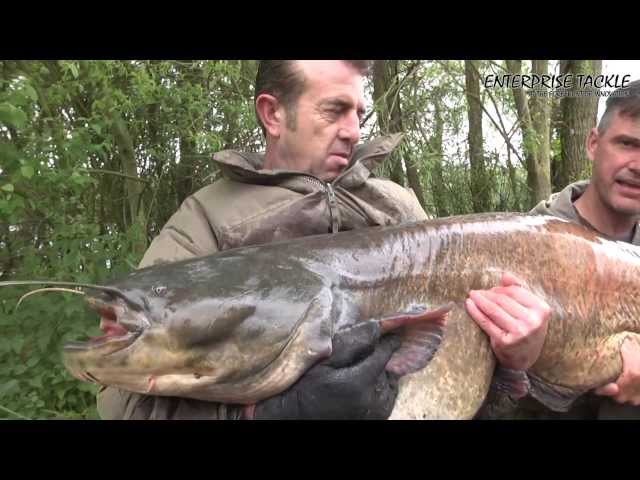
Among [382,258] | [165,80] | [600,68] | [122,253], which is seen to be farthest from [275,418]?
[600,68]

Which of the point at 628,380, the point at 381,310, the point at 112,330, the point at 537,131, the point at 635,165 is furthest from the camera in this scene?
the point at 537,131

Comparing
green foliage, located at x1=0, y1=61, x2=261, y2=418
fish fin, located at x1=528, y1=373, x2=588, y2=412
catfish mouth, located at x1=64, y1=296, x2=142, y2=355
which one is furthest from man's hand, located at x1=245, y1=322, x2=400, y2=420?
green foliage, located at x1=0, y1=61, x2=261, y2=418

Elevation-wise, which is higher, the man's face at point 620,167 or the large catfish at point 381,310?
the man's face at point 620,167

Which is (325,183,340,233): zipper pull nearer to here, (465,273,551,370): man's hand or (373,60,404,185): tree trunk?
(465,273,551,370): man's hand

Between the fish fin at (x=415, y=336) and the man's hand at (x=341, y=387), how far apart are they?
0.08 metres

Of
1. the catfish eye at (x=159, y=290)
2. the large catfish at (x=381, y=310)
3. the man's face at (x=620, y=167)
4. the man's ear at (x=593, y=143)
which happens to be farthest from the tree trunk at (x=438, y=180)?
the catfish eye at (x=159, y=290)

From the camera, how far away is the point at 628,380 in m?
1.93

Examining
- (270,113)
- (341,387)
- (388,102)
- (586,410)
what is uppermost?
(388,102)

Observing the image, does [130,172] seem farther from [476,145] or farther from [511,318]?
[511,318]

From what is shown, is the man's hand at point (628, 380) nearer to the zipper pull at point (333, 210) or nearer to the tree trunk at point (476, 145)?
the zipper pull at point (333, 210)

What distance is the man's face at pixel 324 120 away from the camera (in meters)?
1.93

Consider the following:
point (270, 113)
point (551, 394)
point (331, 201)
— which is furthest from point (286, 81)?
point (551, 394)

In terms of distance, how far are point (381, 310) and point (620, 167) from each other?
1.49 metres

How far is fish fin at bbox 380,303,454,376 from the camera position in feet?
5.23
